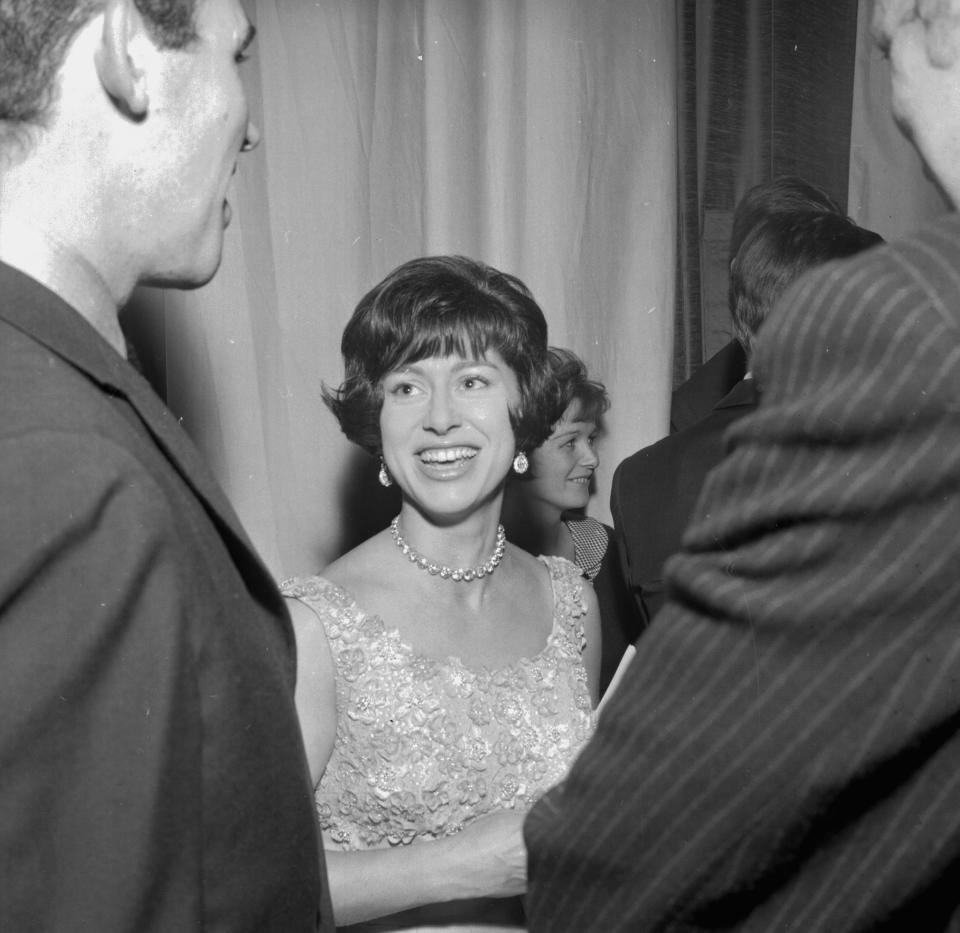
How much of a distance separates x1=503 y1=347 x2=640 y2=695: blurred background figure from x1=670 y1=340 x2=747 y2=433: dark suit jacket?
129mm

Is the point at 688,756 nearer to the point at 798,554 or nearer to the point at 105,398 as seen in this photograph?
the point at 798,554

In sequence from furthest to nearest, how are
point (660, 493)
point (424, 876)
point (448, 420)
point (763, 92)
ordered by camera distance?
point (763, 92) < point (660, 493) < point (448, 420) < point (424, 876)

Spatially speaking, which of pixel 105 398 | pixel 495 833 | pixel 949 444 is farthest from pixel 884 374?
pixel 495 833

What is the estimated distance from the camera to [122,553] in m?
0.60

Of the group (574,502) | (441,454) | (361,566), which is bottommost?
(574,502)

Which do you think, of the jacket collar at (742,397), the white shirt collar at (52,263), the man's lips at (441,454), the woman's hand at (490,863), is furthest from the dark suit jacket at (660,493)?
the white shirt collar at (52,263)

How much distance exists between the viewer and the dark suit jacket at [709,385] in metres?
1.51

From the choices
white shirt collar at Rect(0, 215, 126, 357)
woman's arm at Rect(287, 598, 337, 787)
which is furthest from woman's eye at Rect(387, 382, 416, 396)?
white shirt collar at Rect(0, 215, 126, 357)

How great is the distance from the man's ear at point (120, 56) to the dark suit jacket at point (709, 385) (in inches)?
36.8

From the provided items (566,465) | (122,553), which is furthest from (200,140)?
(566,465)

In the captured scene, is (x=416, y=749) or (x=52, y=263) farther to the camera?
(x=416, y=749)

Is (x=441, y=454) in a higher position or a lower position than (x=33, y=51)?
lower

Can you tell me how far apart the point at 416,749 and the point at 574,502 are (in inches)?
23.3

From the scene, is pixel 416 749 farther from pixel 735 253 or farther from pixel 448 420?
pixel 735 253
